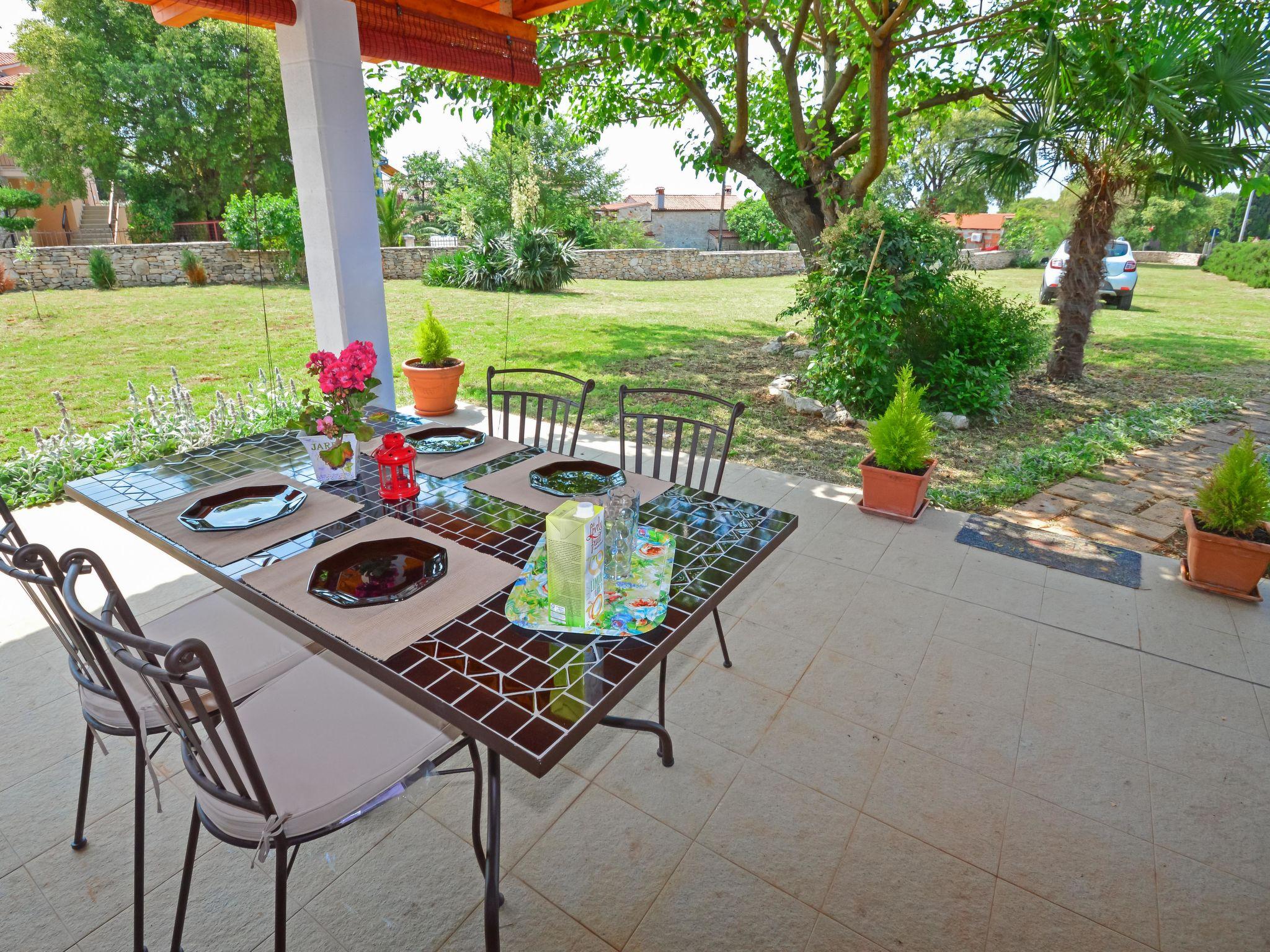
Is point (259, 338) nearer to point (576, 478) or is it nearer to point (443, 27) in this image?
point (443, 27)

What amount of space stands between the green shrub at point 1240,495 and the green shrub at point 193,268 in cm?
1153

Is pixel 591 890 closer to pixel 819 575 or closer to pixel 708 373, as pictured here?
pixel 819 575

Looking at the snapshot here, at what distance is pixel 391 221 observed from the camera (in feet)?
35.9

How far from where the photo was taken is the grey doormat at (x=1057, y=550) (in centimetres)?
294

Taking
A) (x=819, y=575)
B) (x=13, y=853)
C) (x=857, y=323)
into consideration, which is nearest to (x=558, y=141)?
(x=857, y=323)

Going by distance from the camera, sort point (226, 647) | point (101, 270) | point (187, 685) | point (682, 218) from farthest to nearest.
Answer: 1. point (682, 218)
2. point (101, 270)
3. point (226, 647)
4. point (187, 685)

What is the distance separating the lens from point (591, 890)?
1.49 metres

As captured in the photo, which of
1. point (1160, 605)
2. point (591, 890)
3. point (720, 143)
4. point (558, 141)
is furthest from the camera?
point (558, 141)

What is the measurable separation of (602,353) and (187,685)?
21.7 feet

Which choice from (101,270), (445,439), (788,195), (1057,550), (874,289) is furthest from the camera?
(101,270)

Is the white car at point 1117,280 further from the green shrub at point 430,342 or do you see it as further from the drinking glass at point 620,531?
the drinking glass at point 620,531

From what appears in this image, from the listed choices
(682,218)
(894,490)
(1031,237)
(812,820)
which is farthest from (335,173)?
(682,218)

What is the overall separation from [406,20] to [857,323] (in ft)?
11.5

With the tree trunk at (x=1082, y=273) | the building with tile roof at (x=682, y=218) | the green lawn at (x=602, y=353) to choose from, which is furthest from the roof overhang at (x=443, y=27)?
the building with tile roof at (x=682, y=218)
